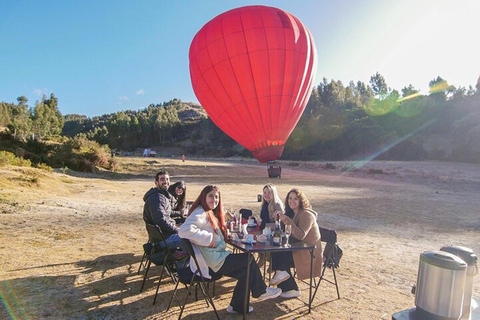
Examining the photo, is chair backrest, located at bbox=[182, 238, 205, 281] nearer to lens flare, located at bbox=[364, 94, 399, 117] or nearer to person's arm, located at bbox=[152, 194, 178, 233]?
person's arm, located at bbox=[152, 194, 178, 233]

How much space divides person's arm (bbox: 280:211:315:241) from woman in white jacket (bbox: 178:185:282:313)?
78 cm

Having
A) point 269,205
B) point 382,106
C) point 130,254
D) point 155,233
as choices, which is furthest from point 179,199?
point 382,106

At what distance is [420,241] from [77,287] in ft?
26.9

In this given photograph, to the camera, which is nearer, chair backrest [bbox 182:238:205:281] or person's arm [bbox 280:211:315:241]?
chair backrest [bbox 182:238:205:281]

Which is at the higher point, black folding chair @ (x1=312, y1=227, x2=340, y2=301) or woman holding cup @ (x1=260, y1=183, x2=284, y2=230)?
woman holding cup @ (x1=260, y1=183, x2=284, y2=230)

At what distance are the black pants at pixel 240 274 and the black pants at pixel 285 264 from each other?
607 millimetres

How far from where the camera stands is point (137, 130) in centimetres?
11538

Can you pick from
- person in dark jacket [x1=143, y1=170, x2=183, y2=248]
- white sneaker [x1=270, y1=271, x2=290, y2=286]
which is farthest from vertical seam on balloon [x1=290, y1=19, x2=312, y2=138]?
white sneaker [x1=270, y1=271, x2=290, y2=286]

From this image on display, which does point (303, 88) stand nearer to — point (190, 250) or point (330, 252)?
point (330, 252)

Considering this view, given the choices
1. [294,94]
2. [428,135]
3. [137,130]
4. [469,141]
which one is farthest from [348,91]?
[294,94]

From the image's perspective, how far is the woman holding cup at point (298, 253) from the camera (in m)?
4.37

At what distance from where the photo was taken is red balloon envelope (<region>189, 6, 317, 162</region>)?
10156 millimetres

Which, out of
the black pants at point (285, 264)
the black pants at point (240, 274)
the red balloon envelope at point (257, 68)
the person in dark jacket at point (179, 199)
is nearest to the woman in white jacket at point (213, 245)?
the black pants at point (240, 274)

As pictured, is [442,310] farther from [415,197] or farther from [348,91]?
[348,91]
